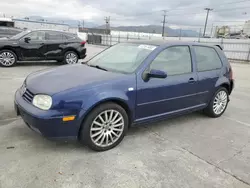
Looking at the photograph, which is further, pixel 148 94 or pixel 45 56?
pixel 45 56

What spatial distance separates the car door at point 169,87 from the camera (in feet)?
11.0

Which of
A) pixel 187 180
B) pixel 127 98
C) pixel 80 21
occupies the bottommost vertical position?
pixel 187 180

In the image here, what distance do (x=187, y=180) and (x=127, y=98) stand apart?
1268mm

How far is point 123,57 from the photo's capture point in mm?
3785

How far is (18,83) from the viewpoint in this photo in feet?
20.8

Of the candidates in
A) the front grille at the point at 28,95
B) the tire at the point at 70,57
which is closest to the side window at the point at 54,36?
the tire at the point at 70,57

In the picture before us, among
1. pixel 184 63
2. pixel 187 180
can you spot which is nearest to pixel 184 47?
pixel 184 63

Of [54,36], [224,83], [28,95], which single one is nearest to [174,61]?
[224,83]

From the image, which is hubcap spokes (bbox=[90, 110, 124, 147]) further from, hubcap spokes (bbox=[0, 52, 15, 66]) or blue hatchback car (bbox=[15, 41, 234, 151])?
hubcap spokes (bbox=[0, 52, 15, 66])

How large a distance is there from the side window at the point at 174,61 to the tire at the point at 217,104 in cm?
102

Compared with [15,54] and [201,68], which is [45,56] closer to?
[15,54]

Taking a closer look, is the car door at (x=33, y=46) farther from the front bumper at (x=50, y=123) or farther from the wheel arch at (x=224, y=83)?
the wheel arch at (x=224, y=83)

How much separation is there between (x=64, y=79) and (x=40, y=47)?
6.79 metres

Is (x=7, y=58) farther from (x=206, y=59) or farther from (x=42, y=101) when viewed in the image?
(x=206, y=59)
